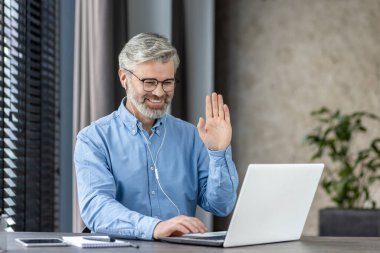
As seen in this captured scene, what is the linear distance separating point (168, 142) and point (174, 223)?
598mm

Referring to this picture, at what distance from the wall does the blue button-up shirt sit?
9.21ft

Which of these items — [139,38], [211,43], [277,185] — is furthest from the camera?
[211,43]

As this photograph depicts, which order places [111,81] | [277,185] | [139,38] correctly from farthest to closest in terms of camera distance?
[111,81] < [139,38] < [277,185]

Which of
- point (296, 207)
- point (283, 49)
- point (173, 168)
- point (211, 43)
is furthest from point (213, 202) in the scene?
point (283, 49)

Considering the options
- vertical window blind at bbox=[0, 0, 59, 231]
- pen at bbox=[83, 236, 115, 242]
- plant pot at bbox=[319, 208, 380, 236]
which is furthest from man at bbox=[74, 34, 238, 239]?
plant pot at bbox=[319, 208, 380, 236]

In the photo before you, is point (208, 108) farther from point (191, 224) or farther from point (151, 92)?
point (191, 224)

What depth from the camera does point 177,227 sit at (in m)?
2.14

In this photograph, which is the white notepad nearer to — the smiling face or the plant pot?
the smiling face

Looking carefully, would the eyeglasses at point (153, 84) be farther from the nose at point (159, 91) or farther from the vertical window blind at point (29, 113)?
the vertical window blind at point (29, 113)

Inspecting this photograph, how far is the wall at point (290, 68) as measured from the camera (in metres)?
5.50

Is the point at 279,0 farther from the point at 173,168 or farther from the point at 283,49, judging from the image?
the point at 173,168

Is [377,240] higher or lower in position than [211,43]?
lower

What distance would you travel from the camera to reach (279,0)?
18.3 ft

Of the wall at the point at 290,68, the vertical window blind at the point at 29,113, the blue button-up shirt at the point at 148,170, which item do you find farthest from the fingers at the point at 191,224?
the wall at the point at 290,68
